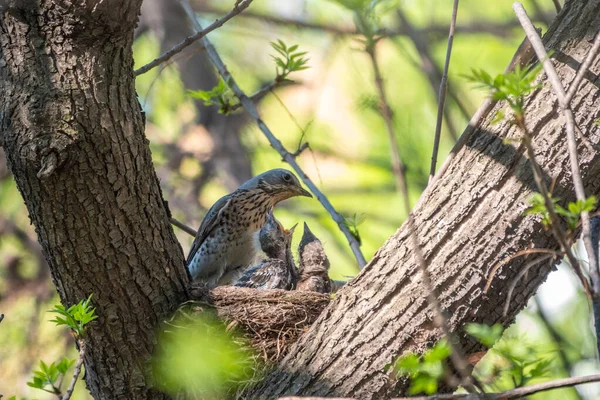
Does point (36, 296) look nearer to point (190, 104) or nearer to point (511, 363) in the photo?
point (190, 104)

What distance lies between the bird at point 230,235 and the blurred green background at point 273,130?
0.68m

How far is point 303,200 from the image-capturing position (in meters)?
8.30

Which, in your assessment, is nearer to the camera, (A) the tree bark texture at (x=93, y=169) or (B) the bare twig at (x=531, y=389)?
(B) the bare twig at (x=531, y=389)

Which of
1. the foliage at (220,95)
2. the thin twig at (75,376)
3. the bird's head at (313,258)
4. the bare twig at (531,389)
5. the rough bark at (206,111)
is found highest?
the rough bark at (206,111)

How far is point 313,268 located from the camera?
4859mm

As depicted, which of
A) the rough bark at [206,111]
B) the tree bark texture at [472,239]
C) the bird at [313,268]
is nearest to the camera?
the tree bark texture at [472,239]

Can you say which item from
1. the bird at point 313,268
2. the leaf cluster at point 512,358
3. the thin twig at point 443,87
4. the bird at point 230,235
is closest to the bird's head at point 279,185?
the bird at point 230,235

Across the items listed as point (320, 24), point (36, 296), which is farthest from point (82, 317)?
point (320, 24)

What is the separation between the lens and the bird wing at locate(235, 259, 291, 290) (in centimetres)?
480

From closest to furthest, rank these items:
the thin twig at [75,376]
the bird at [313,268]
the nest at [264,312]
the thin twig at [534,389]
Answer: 1. the thin twig at [534,389]
2. the thin twig at [75,376]
3. the nest at [264,312]
4. the bird at [313,268]

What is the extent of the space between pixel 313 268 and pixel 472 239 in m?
2.22

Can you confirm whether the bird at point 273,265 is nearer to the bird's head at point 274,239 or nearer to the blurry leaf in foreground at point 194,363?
the bird's head at point 274,239

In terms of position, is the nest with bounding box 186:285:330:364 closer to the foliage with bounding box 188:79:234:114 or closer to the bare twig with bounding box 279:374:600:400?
the foliage with bounding box 188:79:234:114

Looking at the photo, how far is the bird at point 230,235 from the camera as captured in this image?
5469mm
